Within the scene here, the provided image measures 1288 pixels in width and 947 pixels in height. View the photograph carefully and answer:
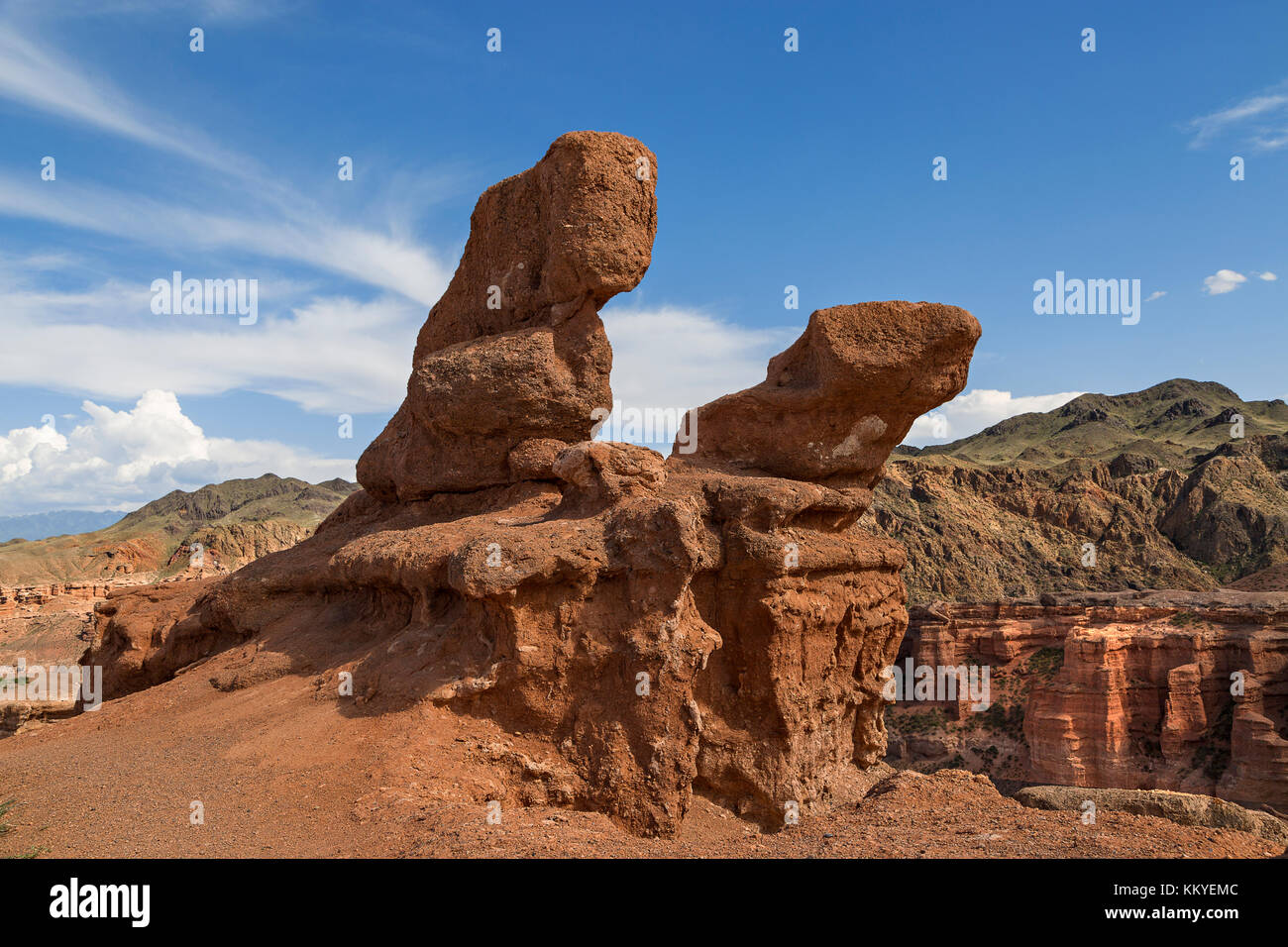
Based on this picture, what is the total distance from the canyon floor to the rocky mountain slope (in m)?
53.1

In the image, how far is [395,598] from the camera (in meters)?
11.3

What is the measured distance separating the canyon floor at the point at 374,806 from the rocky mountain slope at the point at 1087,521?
174 ft

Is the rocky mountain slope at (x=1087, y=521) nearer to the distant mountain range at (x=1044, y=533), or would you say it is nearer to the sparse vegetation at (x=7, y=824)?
the distant mountain range at (x=1044, y=533)

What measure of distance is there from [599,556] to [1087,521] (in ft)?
222

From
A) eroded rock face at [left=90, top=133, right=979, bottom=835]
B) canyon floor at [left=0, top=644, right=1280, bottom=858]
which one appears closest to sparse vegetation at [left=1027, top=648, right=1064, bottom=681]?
eroded rock face at [left=90, top=133, right=979, bottom=835]

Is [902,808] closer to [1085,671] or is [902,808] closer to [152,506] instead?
[1085,671]

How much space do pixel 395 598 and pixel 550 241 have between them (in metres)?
5.51

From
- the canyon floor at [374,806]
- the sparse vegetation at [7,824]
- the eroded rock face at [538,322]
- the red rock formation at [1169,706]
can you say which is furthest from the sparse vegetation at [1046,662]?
the sparse vegetation at [7,824]

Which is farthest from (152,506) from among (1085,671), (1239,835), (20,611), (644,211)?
(1239,835)

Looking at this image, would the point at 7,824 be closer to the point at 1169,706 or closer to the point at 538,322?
the point at 538,322

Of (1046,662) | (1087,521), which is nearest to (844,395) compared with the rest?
(1046,662)

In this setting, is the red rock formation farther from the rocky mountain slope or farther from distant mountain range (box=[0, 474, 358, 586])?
distant mountain range (box=[0, 474, 358, 586])

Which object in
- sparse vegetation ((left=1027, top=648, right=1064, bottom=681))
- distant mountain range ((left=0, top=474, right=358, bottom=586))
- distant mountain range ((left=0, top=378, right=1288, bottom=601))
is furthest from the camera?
distant mountain range ((left=0, top=378, right=1288, bottom=601))

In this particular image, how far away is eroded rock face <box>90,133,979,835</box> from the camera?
30.6 ft
